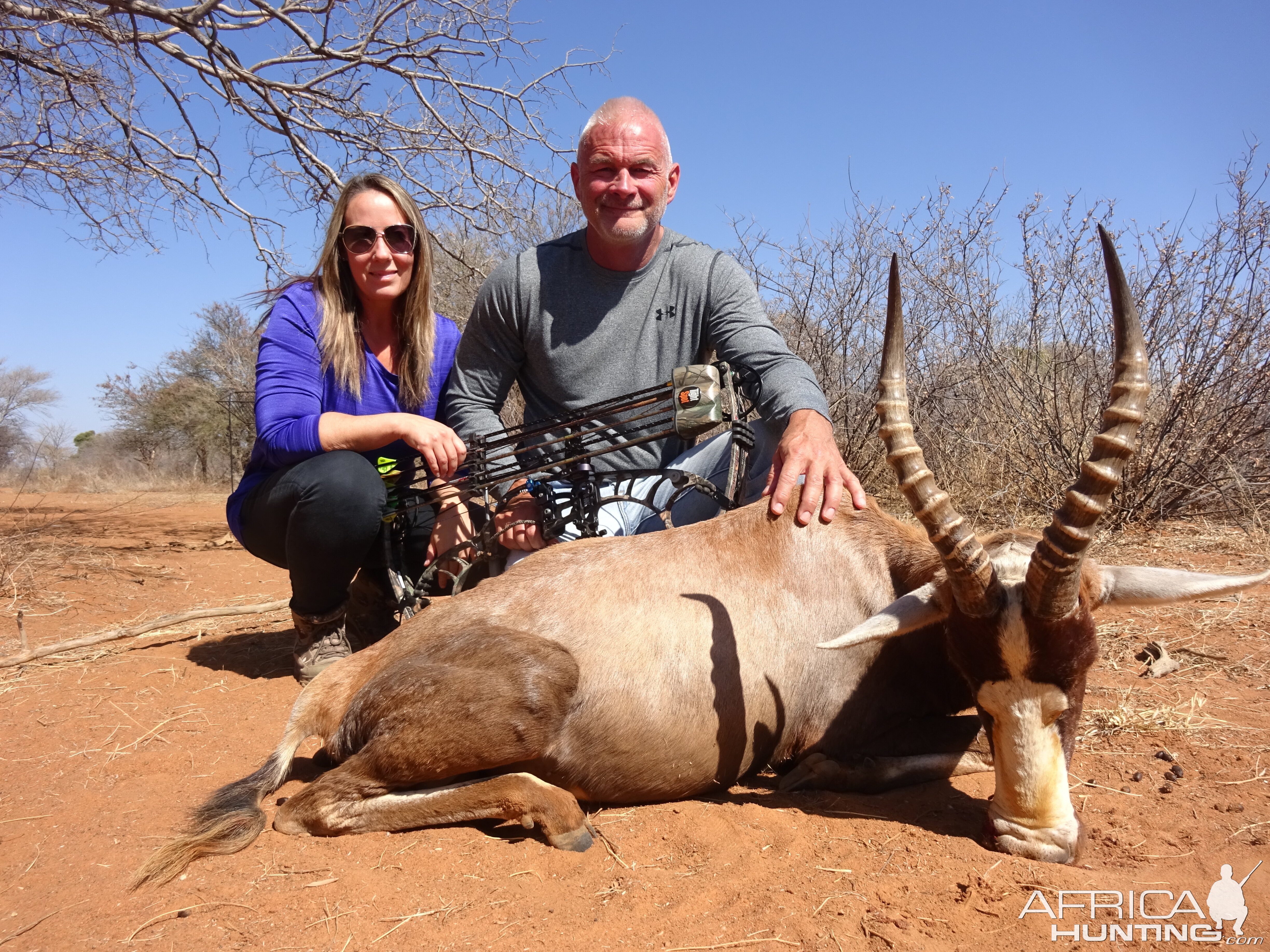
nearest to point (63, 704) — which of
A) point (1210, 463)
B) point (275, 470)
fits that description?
point (275, 470)

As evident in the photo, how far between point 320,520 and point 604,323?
202 cm

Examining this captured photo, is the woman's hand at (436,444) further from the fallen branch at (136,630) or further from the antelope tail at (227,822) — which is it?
the fallen branch at (136,630)

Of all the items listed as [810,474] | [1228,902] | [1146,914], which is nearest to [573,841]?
[810,474]

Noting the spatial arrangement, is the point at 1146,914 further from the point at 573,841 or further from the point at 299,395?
the point at 299,395

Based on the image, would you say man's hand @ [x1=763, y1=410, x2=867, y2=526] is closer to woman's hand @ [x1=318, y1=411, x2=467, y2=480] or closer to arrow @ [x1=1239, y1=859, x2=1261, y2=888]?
woman's hand @ [x1=318, y1=411, x2=467, y2=480]

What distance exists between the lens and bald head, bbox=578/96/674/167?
16.6 ft

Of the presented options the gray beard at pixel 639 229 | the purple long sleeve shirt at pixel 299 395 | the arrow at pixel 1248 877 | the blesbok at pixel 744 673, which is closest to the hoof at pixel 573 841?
the blesbok at pixel 744 673

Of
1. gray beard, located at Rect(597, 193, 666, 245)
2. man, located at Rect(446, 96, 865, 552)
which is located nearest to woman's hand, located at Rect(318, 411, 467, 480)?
man, located at Rect(446, 96, 865, 552)

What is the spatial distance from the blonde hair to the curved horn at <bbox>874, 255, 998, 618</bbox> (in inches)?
126

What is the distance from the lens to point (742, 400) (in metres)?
5.21

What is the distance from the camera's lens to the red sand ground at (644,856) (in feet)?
8.75

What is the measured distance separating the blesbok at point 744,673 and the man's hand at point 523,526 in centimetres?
77

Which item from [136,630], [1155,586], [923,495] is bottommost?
[136,630]

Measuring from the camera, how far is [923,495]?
121 inches
